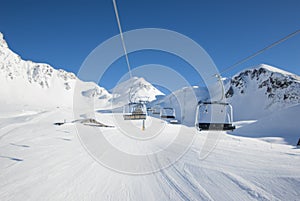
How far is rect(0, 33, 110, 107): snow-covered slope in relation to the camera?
109m

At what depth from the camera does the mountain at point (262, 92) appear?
3591cm

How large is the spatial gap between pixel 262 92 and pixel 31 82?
154 meters

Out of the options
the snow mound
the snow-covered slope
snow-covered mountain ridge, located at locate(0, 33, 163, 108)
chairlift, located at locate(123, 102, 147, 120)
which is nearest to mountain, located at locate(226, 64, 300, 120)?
the snow mound

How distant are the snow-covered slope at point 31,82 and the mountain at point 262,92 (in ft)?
339

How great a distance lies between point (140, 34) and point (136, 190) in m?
8.35

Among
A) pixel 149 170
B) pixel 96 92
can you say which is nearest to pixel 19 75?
pixel 96 92

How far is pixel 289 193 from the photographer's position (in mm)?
2582

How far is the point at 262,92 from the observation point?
4122 centimetres

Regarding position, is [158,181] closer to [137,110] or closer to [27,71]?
[137,110]

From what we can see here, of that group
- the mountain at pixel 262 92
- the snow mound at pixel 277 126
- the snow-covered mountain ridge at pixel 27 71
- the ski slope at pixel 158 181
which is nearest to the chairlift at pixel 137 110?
the ski slope at pixel 158 181

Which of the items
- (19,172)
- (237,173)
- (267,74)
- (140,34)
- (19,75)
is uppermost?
(19,75)

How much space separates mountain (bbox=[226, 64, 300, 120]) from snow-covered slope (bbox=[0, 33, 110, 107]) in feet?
339

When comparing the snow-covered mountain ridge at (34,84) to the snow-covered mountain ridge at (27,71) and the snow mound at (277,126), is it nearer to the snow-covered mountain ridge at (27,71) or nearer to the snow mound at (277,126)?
the snow-covered mountain ridge at (27,71)

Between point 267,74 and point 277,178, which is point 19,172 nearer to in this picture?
point 277,178
